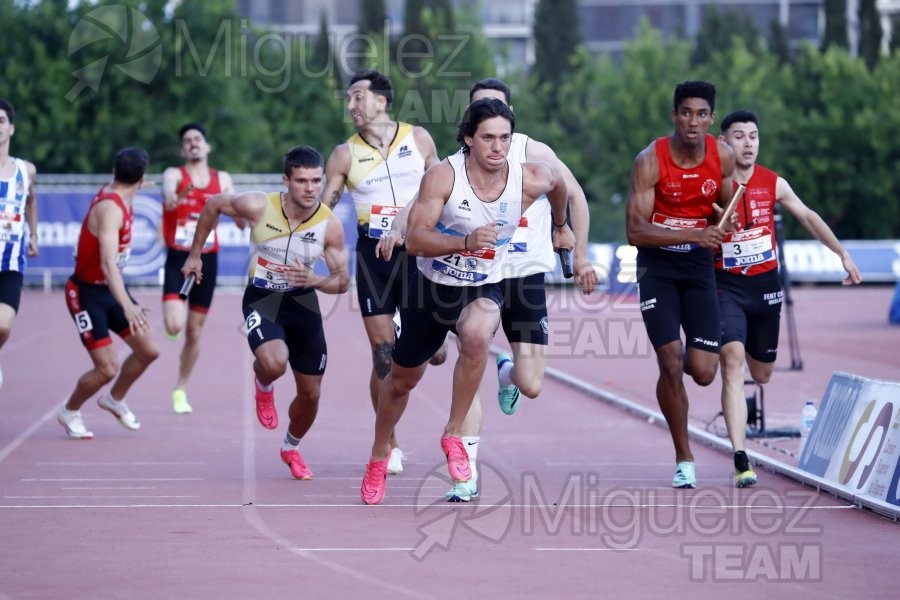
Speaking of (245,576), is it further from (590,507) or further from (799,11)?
(799,11)

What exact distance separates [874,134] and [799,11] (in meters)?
29.1

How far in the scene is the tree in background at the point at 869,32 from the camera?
6147 centimetres

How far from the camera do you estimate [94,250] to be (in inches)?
453

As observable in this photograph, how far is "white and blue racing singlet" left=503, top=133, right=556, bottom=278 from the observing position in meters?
9.07

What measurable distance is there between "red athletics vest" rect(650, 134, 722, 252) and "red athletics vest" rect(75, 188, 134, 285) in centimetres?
447

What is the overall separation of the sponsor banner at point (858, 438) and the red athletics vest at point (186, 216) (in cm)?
634

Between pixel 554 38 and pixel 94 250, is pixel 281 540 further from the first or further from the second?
pixel 554 38

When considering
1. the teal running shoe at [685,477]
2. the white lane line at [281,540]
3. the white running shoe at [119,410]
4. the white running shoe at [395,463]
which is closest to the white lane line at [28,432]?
the white running shoe at [119,410]

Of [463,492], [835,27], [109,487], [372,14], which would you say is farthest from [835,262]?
[109,487]

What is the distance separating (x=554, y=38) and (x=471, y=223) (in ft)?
198

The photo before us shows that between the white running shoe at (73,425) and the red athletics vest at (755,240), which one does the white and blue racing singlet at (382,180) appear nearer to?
the red athletics vest at (755,240)

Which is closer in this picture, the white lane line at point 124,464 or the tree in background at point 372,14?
the white lane line at point 124,464

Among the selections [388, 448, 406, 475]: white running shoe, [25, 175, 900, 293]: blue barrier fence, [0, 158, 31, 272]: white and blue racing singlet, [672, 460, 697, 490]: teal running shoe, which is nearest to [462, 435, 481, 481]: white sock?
[388, 448, 406, 475]: white running shoe

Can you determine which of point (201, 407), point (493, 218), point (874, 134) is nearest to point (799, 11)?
point (874, 134)
